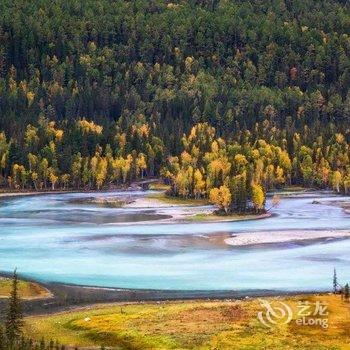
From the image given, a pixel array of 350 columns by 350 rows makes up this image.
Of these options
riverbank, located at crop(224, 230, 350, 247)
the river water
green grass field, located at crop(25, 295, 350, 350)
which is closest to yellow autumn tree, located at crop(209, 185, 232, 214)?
the river water

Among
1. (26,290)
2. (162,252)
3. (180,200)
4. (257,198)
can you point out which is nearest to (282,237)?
(162,252)

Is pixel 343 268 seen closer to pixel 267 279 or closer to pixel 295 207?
pixel 267 279

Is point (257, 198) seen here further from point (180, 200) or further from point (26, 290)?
point (26, 290)

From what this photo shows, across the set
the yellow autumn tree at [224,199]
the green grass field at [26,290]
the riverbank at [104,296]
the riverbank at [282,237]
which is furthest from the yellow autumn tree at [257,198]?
the green grass field at [26,290]

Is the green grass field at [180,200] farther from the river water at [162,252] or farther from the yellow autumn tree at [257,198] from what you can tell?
the yellow autumn tree at [257,198]

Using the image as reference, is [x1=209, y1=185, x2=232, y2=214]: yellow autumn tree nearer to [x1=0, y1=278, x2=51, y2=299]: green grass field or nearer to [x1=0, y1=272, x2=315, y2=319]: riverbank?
[x1=0, y1=272, x2=315, y2=319]: riverbank

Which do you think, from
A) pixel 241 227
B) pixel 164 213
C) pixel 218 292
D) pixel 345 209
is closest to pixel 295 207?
pixel 345 209
